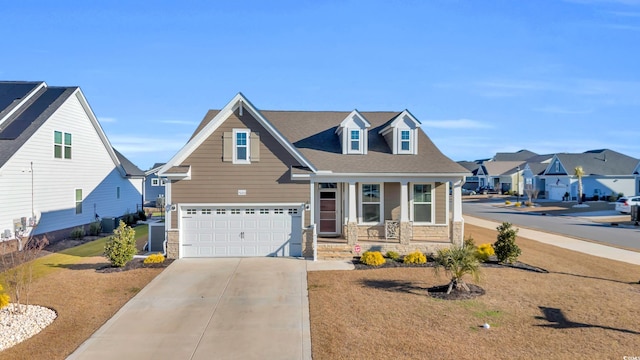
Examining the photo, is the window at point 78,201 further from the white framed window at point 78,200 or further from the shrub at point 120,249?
the shrub at point 120,249

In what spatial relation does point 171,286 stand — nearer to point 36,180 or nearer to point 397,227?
point 397,227

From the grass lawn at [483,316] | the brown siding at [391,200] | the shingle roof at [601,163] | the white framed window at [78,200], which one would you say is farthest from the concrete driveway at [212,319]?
the shingle roof at [601,163]

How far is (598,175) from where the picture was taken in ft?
166

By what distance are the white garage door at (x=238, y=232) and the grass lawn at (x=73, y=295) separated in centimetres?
242

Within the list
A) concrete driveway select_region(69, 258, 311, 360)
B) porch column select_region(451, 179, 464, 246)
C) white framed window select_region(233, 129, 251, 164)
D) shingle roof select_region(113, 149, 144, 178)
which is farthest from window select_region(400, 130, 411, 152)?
shingle roof select_region(113, 149, 144, 178)

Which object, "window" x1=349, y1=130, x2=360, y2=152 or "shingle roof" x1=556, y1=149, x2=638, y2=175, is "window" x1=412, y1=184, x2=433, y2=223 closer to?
"window" x1=349, y1=130, x2=360, y2=152

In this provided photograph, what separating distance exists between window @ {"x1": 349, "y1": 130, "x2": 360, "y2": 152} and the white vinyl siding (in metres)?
16.4

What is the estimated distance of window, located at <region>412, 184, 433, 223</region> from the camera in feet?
64.4

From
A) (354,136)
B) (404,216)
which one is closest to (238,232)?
(354,136)

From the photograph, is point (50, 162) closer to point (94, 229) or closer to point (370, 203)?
point (94, 229)

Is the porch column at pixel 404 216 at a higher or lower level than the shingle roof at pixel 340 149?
lower

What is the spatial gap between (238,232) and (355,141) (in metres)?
7.21

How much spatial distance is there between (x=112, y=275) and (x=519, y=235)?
22.6m

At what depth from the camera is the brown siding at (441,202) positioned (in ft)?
64.6
